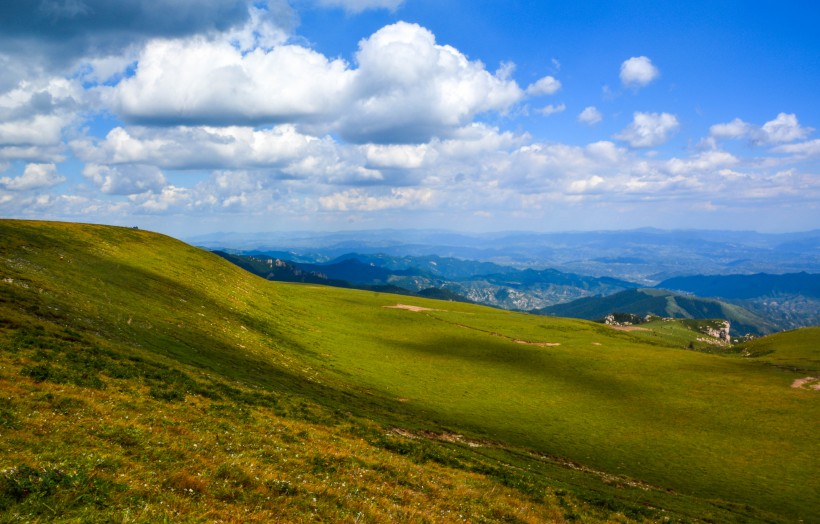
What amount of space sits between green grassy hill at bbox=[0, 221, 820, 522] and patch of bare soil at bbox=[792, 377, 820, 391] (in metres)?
1.81

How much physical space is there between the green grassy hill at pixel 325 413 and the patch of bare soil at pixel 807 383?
1815 mm

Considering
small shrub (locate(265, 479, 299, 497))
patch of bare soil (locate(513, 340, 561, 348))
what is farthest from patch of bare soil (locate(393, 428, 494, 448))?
patch of bare soil (locate(513, 340, 561, 348))

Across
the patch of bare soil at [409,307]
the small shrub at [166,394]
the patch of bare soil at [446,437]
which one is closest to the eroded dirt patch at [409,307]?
the patch of bare soil at [409,307]

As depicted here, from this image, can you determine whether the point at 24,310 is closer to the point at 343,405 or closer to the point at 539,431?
the point at 343,405

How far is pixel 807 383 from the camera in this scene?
65.9 meters

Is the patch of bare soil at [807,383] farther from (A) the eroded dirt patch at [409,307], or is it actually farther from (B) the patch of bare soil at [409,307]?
(B) the patch of bare soil at [409,307]

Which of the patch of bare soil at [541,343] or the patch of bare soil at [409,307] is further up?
the patch of bare soil at [409,307]

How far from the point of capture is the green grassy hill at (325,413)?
13625mm

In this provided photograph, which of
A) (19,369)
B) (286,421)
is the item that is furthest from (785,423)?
(19,369)

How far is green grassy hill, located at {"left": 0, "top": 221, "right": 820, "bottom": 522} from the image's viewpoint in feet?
44.7

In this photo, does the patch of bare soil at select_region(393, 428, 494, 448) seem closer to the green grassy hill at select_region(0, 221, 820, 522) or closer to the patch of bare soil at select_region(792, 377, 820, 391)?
the green grassy hill at select_region(0, 221, 820, 522)

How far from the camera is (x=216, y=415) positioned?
75.9 ft

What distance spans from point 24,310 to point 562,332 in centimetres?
10957

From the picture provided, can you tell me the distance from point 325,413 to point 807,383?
8048 cm
